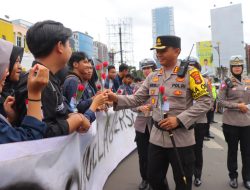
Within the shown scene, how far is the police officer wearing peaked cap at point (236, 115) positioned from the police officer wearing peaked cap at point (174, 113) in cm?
150

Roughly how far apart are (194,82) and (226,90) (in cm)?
170

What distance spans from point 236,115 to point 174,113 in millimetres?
1672

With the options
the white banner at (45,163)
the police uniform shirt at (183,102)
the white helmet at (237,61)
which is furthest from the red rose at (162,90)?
→ the white helmet at (237,61)

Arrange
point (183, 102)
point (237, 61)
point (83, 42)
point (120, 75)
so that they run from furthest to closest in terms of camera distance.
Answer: point (83, 42)
point (120, 75)
point (237, 61)
point (183, 102)

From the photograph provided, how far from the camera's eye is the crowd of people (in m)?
1.79

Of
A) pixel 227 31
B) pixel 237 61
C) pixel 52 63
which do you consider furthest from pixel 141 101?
pixel 227 31

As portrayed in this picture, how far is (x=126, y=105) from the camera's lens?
3.40m

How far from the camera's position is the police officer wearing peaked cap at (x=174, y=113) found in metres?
2.91

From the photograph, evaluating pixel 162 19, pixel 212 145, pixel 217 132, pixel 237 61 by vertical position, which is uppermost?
pixel 162 19

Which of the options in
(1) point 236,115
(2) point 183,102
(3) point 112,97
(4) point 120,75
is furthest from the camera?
(4) point 120,75

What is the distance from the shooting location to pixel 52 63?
2125 millimetres

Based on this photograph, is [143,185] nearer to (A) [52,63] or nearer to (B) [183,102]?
(B) [183,102]

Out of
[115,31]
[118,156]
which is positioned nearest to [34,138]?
[118,156]

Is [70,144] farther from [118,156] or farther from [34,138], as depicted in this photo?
[118,156]
